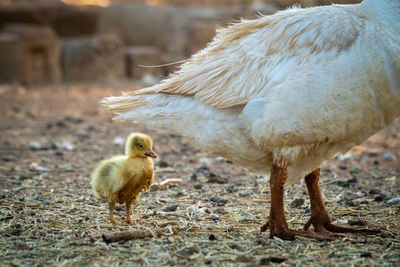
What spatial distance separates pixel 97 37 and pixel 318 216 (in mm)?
11275

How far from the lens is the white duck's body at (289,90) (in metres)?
3.61

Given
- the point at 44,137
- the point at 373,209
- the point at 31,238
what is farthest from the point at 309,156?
the point at 44,137

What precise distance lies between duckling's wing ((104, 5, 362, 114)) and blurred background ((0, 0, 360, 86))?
27.8 feet

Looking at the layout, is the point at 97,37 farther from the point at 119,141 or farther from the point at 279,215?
the point at 279,215

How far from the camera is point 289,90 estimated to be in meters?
3.63

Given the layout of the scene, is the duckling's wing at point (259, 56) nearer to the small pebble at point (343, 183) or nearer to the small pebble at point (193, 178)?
the small pebble at point (193, 178)

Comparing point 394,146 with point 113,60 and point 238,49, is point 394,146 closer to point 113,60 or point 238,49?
point 238,49

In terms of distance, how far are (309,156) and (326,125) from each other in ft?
1.37

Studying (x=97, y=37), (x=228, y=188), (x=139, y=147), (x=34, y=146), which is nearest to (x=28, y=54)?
(x=97, y=37)

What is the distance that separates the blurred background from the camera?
1316 centimetres

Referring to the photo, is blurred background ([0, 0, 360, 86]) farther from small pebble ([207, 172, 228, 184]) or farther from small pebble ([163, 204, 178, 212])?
small pebble ([163, 204, 178, 212])

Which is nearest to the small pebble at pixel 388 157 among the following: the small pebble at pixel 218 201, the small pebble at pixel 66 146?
the small pebble at pixel 218 201

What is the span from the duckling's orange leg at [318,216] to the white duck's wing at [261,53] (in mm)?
1000

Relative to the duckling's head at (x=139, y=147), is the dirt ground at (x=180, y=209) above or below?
below
